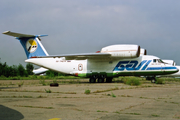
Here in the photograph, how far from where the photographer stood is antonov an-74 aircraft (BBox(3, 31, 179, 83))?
19859 millimetres

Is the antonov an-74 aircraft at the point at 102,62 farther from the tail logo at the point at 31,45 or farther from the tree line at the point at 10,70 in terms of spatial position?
the tree line at the point at 10,70

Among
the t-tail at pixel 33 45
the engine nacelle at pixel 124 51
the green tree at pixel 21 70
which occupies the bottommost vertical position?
the green tree at pixel 21 70

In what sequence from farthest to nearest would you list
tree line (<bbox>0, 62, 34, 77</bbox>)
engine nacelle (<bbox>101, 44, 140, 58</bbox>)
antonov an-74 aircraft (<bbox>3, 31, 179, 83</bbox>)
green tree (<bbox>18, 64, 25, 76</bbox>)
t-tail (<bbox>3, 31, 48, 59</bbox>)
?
green tree (<bbox>18, 64, 25, 76</bbox>) → tree line (<bbox>0, 62, 34, 77</bbox>) → t-tail (<bbox>3, 31, 48, 59</bbox>) → antonov an-74 aircraft (<bbox>3, 31, 179, 83</bbox>) → engine nacelle (<bbox>101, 44, 140, 58</bbox>)

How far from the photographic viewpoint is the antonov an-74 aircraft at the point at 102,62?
1986 cm

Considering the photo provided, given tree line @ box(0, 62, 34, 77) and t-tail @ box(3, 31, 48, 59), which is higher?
t-tail @ box(3, 31, 48, 59)

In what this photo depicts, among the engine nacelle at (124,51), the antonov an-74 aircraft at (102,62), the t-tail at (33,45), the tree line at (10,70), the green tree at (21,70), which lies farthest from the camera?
the green tree at (21,70)

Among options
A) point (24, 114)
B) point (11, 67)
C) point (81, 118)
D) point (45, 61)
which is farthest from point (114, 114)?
point (11, 67)

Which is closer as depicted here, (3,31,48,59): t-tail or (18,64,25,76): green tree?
(3,31,48,59): t-tail

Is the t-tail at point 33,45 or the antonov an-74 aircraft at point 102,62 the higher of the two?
the t-tail at point 33,45

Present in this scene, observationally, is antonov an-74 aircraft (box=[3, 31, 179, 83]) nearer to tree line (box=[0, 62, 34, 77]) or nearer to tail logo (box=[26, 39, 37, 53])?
tail logo (box=[26, 39, 37, 53])

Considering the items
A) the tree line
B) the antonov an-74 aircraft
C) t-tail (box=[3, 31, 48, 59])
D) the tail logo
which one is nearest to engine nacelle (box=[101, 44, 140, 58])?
the antonov an-74 aircraft

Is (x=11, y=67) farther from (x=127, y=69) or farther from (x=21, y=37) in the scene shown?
(x=127, y=69)

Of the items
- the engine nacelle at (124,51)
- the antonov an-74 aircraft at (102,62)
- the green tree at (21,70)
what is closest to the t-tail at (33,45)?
the antonov an-74 aircraft at (102,62)

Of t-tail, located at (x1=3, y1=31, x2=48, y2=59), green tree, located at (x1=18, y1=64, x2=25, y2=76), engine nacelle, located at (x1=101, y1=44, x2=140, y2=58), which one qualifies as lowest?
green tree, located at (x1=18, y1=64, x2=25, y2=76)
